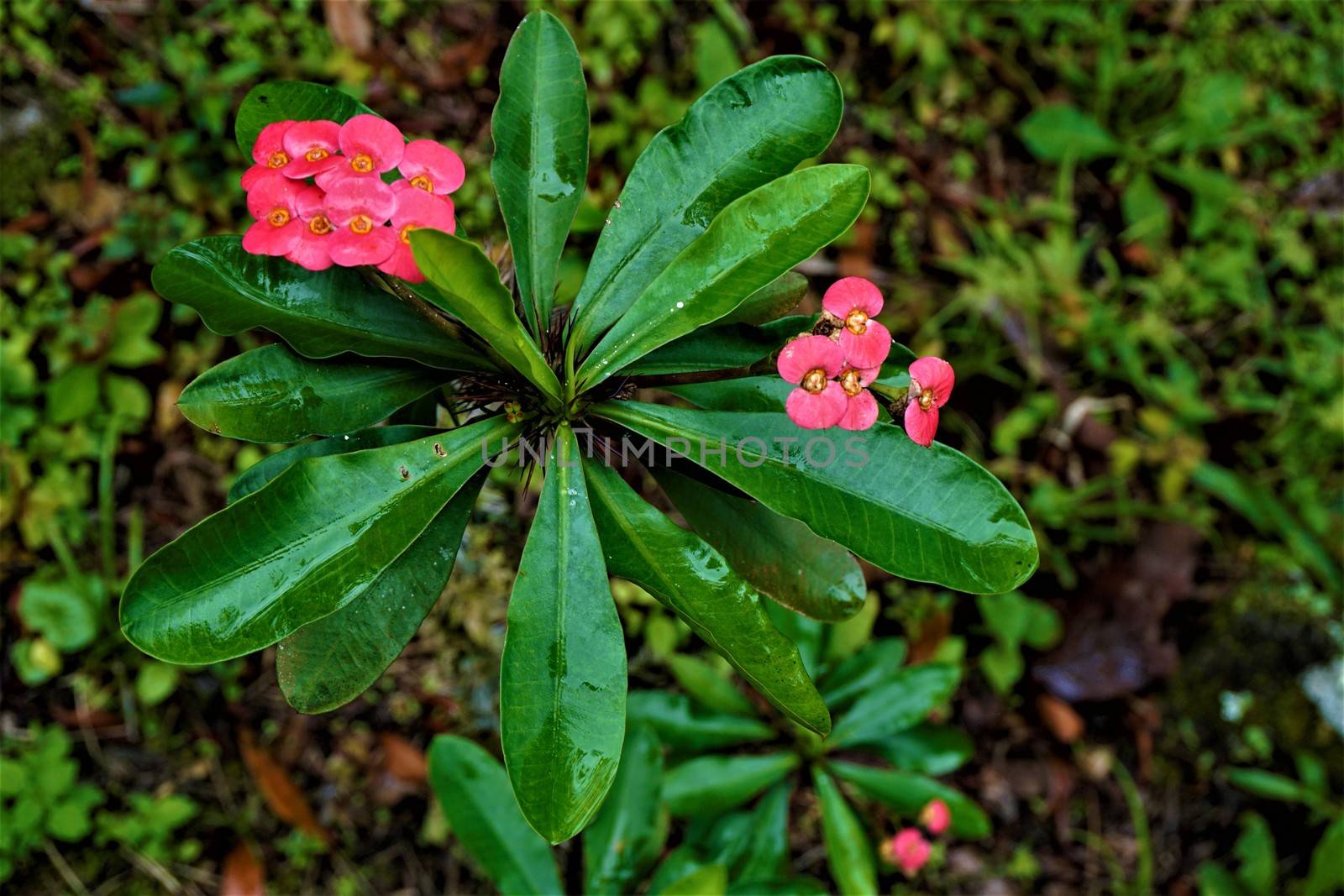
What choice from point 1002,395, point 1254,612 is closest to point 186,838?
point 1002,395

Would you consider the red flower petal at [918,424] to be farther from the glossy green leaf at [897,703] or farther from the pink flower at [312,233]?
the glossy green leaf at [897,703]

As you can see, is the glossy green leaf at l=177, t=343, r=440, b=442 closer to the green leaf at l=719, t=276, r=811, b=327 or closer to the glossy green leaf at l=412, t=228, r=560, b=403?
the glossy green leaf at l=412, t=228, r=560, b=403

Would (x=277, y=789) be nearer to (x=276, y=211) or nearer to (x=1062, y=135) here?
(x=276, y=211)

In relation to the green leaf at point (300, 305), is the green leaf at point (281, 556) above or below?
below

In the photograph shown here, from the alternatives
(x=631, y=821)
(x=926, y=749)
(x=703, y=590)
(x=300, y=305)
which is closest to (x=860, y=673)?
(x=926, y=749)

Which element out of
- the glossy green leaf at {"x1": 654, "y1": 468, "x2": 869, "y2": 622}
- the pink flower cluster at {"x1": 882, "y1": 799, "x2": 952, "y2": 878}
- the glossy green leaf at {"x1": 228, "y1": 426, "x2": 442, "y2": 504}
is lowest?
the pink flower cluster at {"x1": 882, "y1": 799, "x2": 952, "y2": 878}

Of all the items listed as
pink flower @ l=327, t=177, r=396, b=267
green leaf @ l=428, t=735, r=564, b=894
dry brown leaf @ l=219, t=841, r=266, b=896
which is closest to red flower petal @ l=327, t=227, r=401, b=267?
pink flower @ l=327, t=177, r=396, b=267

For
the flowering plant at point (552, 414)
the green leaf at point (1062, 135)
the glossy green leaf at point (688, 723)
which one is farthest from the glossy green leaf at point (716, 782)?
the green leaf at point (1062, 135)
